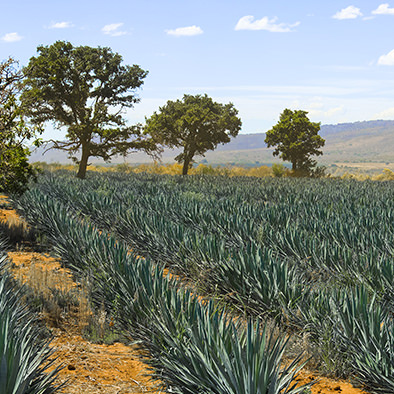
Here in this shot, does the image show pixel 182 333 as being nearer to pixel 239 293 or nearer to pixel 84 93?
pixel 239 293

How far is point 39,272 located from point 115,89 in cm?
2489

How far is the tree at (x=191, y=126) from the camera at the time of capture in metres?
40.6

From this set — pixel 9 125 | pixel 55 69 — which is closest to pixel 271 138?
pixel 55 69

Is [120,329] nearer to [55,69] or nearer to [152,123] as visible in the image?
[55,69]

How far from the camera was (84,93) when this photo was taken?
29797 mm

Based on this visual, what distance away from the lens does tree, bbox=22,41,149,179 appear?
28.4 metres

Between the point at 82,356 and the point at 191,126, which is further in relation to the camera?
the point at 191,126

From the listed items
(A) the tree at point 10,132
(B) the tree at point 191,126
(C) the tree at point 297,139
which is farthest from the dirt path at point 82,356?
(C) the tree at point 297,139

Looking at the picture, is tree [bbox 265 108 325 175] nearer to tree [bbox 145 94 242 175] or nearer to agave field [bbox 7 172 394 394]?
tree [bbox 145 94 242 175]

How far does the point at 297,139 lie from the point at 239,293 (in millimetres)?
42656

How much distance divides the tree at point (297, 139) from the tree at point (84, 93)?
69.4 feet

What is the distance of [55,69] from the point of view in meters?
27.7

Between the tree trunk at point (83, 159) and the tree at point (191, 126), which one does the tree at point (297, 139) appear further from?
the tree trunk at point (83, 159)

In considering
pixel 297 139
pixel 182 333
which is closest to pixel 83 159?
pixel 297 139
